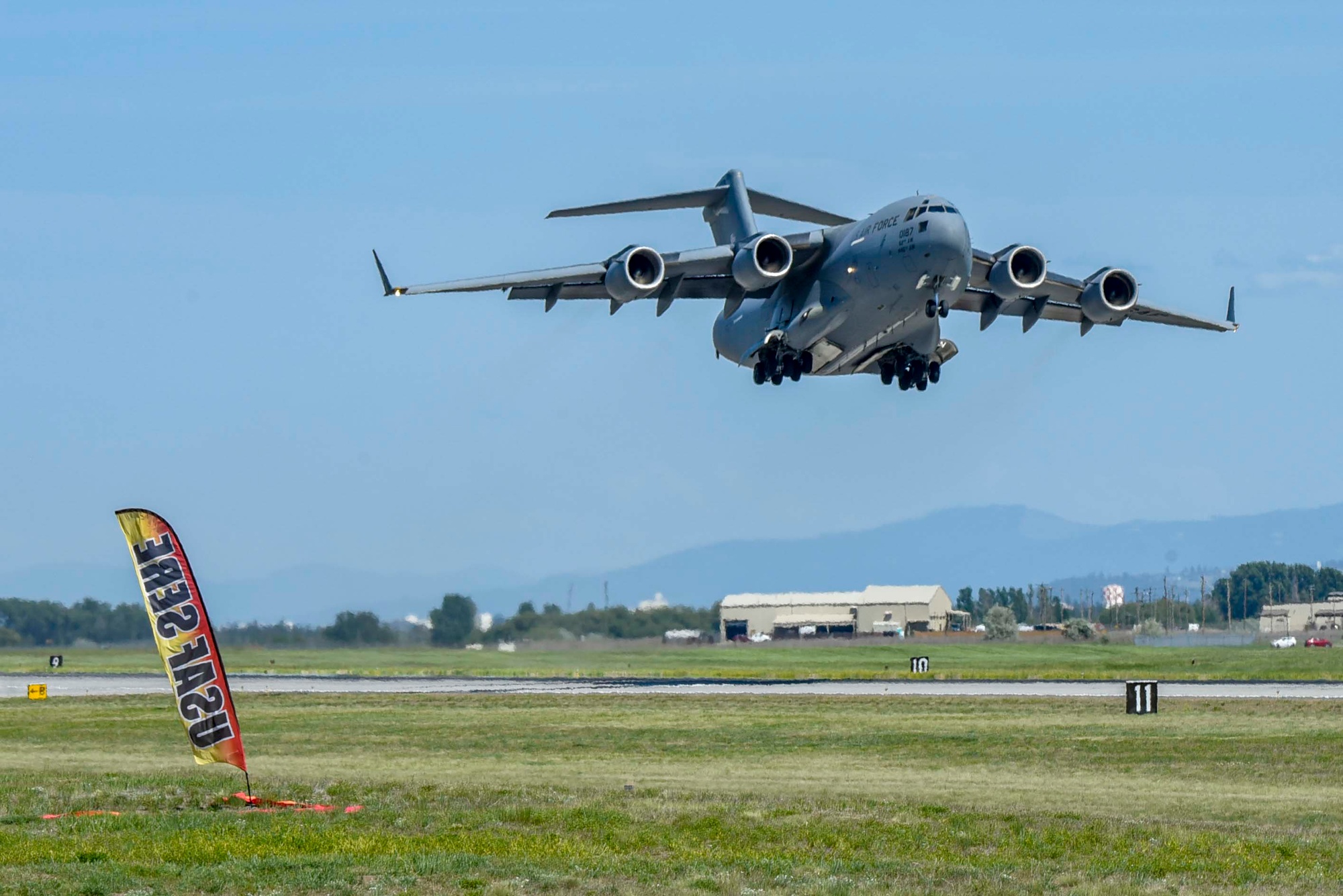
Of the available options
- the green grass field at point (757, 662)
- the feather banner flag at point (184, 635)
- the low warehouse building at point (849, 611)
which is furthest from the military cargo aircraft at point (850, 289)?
the low warehouse building at point (849, 611)

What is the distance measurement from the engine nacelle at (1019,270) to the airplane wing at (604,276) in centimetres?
424

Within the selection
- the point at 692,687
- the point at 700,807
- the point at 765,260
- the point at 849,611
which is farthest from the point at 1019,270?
the point at 849,611

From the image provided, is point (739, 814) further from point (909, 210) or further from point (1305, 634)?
point (1305, 634)

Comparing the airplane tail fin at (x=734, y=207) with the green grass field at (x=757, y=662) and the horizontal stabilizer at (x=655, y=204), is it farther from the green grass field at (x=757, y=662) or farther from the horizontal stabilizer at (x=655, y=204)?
the green grass field at (x=757, y=662)

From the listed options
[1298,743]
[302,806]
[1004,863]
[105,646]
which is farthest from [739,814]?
[105,646]

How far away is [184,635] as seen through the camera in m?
17.2

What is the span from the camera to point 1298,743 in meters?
27.5

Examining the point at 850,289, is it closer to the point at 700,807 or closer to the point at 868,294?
the point at 868,294

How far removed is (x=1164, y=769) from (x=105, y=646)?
196 feet

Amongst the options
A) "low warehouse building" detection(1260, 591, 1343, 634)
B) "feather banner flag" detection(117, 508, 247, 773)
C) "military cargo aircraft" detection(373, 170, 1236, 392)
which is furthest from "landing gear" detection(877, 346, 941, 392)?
"low warehouse building" detection(1260, 591, 1343, 634)

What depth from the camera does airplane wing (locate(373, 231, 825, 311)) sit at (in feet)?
117

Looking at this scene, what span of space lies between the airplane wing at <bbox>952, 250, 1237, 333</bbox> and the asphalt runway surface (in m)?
9.71

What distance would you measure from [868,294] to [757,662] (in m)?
39.3

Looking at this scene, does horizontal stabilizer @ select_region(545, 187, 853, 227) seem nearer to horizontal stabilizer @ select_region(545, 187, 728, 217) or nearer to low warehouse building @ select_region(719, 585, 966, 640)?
horizontal stabilizer @ select_region(545, 187, 728, 217)
